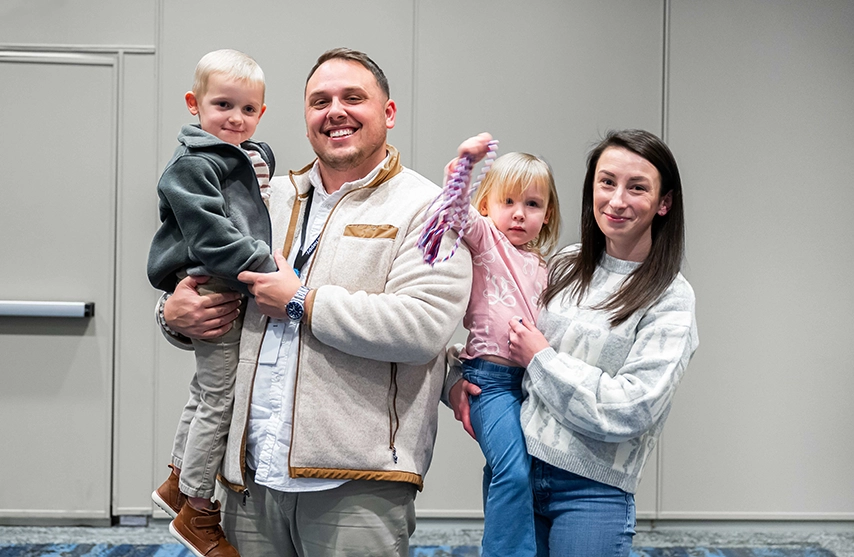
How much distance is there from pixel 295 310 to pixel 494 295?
51 cm

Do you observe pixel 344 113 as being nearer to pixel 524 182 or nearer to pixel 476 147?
pixel 476 147

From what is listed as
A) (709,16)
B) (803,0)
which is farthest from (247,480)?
(803,0)

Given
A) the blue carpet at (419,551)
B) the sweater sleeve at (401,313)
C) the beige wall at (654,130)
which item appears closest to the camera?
the sweater sleeve at (401,313)

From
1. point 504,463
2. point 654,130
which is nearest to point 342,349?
point 504,463

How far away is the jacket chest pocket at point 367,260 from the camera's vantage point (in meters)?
1.60

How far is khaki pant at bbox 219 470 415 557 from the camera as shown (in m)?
1.59

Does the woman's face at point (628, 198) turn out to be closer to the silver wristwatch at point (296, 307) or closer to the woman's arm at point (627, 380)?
the woman's arm at point (627, 380)

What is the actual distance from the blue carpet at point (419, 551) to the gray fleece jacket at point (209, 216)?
73.8 inches

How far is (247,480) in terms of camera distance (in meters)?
1.67

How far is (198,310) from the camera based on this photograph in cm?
163

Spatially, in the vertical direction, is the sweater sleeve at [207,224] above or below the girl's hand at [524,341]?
above

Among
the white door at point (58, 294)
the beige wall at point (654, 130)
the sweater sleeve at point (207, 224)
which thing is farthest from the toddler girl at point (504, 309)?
the white door at point (58, 294)

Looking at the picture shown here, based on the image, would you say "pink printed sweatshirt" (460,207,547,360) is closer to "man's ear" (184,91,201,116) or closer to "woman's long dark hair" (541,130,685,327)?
"woman's long dark hair" (541,130,685,327)

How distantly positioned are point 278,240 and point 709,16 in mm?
2600
